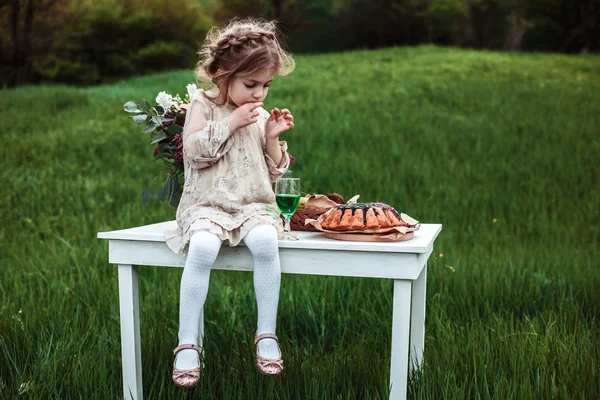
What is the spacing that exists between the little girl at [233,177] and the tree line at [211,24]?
13965mm

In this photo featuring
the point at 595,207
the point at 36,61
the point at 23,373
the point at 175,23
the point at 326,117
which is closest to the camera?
the point at 23,373

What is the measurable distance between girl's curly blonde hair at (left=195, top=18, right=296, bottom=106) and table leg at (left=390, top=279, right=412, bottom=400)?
2.82 feet

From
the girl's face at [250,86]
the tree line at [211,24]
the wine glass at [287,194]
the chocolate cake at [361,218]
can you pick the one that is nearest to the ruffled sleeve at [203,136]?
the girl's face at [250,86]

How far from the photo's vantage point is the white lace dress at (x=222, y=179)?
7.52ft

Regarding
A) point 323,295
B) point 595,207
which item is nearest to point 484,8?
point 595,207

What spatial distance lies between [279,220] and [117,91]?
10.9m

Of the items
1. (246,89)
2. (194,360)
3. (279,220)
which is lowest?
(194,360)

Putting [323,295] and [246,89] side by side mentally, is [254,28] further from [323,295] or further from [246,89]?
[323,295]

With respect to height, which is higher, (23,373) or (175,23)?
(175,23)

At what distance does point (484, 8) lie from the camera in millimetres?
25047

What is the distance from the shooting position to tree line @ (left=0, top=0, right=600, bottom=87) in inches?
722

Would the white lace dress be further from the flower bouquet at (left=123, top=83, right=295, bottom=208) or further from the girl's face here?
the flower bouquet at (left=123, top=83, right=295, bottom=208)

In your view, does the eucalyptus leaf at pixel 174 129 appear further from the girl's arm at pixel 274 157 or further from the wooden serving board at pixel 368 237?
the wooden serving board at pixel 368 237

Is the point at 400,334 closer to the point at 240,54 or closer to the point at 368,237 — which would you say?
the point at 368,237
